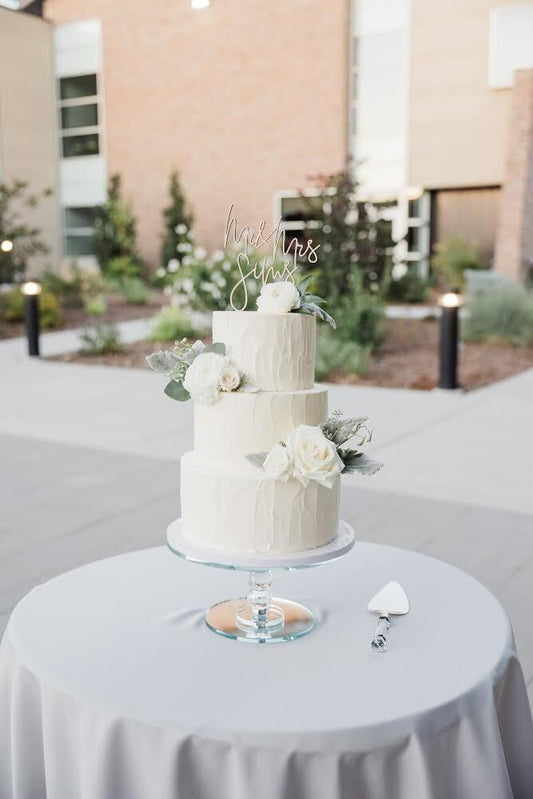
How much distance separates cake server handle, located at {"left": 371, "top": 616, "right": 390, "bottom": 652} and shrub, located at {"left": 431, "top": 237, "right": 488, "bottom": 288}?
20.5m

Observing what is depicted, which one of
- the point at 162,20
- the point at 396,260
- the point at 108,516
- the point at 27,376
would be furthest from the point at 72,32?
the point at 108,516

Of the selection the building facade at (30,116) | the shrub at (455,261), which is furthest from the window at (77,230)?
the shrub at (455,261)

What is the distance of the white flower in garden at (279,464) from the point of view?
2.11 metres

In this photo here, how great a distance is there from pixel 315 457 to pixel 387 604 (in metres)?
0.54

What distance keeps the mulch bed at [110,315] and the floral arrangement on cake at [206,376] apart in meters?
14.1

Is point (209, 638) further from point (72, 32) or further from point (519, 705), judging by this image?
point (72, 32)

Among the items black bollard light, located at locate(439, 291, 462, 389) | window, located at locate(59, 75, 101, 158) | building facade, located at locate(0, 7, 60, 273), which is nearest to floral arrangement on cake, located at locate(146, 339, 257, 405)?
black bollard light, located at locate(439, 291, 462, 389)

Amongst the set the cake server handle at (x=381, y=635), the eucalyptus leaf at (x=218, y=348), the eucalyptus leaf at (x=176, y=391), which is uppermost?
the eucalyptus leaf at (x=218, y=348)

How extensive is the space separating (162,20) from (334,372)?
18.9 meters

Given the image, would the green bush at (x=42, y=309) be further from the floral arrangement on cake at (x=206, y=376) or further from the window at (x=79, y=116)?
the floral arrangement on cake at (x=206, y=376)

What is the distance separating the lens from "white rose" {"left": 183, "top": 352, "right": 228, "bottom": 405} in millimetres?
2186

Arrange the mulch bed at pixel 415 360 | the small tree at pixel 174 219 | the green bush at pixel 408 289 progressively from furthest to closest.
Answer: the small tree at pixel 174 219 → the green bush at pixel 408 289 → the mulch bed at pixel 415 360

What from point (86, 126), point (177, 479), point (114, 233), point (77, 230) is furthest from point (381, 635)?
point (86, 126)

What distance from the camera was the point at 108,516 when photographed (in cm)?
569
